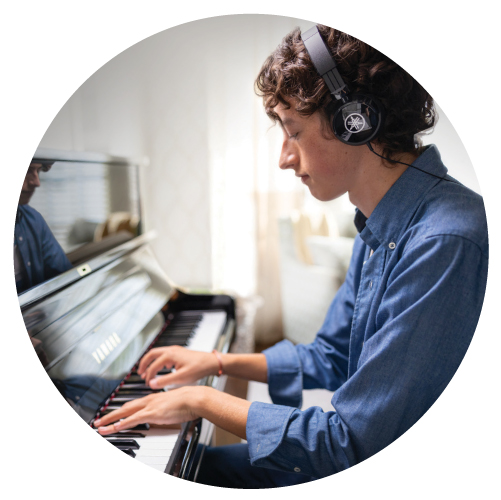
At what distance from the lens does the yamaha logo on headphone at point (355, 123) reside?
0.80m

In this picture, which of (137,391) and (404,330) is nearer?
(404,330)

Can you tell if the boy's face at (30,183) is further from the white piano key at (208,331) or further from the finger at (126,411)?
the white piano key at (208,331)

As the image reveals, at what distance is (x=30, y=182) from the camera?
960mm

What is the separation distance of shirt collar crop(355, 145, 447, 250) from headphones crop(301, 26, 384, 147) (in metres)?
0.11

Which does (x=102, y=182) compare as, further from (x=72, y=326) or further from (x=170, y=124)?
(x=170, y=124)

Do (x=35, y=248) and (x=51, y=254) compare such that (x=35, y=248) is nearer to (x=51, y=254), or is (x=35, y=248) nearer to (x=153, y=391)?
(x=51, y=254)

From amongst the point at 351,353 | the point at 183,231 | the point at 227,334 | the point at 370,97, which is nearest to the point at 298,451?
the point at 351,353

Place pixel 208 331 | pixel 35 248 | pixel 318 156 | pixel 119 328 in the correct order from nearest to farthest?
pixel 318 156 → pixel 35 248 → pixel 119 328 → pixel 208 331

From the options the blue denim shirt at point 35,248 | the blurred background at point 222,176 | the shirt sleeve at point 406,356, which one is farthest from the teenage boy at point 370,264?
the blurred background at point 222,176

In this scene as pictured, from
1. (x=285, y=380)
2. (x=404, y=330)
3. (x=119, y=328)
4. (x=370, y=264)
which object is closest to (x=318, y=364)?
(x=285, y=380)

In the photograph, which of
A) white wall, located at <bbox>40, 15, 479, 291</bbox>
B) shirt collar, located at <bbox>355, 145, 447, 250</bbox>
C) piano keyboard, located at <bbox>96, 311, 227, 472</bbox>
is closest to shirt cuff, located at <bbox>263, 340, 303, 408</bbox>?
piano keyboard, located at <bbox>96, 311, 227, 472</bbox>

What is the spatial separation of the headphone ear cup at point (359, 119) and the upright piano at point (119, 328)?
0.71 metres

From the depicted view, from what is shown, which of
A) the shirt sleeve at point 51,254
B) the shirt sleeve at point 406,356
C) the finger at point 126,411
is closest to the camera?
the shirt sleeve at point 406,356

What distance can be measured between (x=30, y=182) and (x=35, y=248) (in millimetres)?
156
